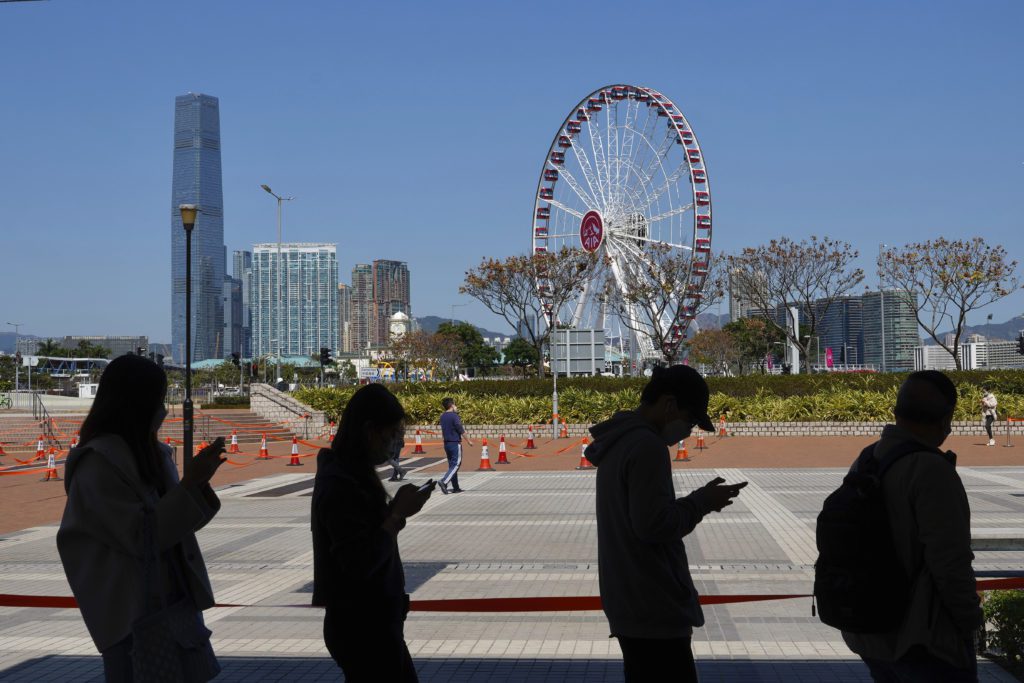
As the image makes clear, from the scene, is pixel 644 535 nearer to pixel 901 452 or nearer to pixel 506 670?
pixel 901 452

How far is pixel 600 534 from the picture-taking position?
3906 mm

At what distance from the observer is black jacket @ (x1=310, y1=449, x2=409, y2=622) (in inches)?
140

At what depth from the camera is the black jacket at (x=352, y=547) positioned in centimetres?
355

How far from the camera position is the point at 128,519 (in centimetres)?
320

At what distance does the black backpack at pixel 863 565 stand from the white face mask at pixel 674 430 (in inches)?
24.9

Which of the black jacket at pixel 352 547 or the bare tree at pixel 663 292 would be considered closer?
the black jacket at pixel 352 547

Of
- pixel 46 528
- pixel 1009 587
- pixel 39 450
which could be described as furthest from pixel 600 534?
pixel 39 450

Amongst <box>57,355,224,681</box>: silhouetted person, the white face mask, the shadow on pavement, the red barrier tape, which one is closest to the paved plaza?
the shadow on pavement

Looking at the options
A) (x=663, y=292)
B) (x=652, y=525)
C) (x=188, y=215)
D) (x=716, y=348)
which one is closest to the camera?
(x=652, y=525)

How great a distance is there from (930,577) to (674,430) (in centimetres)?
101

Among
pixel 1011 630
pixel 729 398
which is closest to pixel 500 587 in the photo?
pixel 1011 630

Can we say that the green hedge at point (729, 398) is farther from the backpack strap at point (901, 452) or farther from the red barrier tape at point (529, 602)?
the backpack strap at point (901, 452)

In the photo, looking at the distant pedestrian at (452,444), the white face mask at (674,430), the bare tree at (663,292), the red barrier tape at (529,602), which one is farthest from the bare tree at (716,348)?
the white face mask at (674,430)

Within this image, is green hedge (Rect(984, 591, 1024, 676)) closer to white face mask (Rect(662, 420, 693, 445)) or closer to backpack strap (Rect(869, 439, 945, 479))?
backpack strap (Rect(869, 439, 945, 479))
